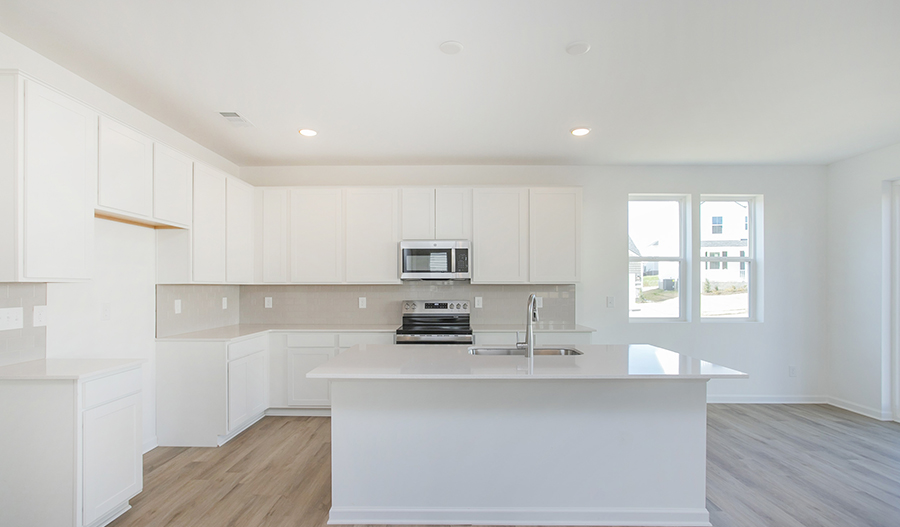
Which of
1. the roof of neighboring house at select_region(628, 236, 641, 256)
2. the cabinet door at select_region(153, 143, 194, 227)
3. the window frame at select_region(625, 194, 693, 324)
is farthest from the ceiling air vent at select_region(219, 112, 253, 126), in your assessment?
the roof of neighboring house at select_region(628, 236, 641, 256)

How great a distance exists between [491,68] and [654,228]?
3211 millimetres

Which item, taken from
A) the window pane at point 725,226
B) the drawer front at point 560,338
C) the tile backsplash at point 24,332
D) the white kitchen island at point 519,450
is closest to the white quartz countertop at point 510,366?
the white kitchen island at point 519,450

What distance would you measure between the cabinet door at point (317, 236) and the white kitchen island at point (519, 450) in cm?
220

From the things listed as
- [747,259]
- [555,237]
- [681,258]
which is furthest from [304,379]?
[747,259]

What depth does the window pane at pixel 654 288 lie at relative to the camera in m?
4.85

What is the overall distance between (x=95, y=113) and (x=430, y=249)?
8.81ft

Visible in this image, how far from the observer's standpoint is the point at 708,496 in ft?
8.75

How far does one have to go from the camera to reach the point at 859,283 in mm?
4375

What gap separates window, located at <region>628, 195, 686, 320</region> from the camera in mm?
4852

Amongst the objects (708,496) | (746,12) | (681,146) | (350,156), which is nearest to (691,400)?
(708,496)

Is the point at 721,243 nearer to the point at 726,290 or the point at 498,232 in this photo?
the point at 726,290

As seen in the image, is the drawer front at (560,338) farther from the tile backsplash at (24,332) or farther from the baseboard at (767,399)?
the tile backsplash at (24,332)

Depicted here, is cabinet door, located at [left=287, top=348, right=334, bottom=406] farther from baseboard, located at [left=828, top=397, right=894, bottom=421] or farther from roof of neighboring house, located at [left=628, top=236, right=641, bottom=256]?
baseboard, located at [left=828, top=397, right=894, bottom=421]

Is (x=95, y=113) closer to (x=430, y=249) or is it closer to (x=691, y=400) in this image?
(x=430, y=249)
